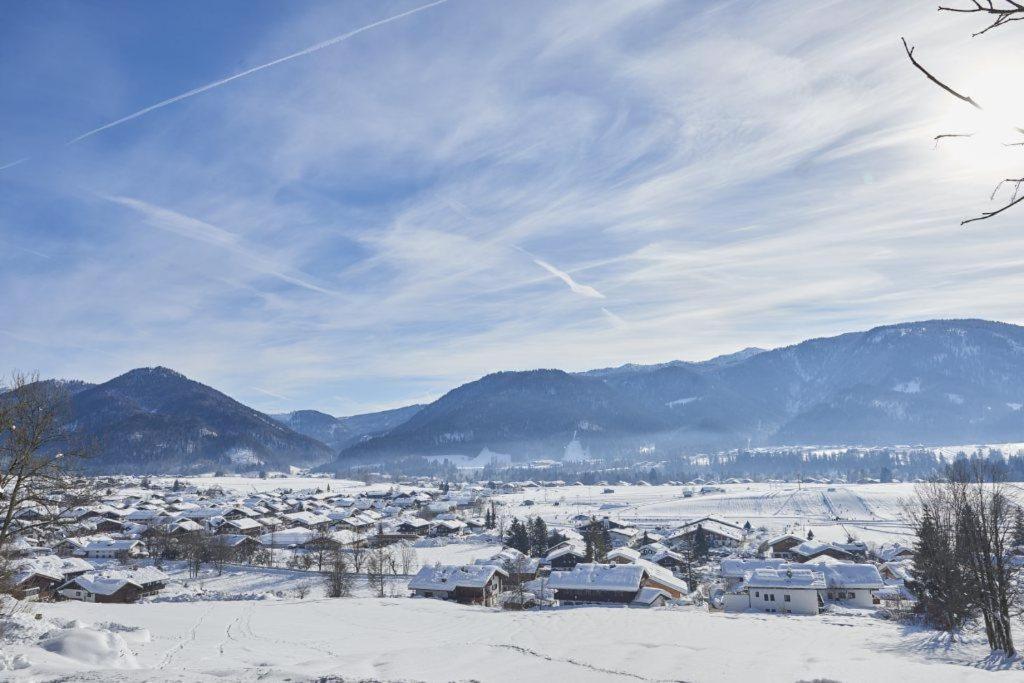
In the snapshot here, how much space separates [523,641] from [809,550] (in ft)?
155

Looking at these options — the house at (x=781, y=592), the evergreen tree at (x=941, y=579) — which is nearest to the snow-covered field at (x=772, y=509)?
the house at (x=781, y=592)

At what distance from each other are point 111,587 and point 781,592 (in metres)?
46.4

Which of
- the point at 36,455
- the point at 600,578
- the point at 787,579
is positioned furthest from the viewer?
the point at 600,578

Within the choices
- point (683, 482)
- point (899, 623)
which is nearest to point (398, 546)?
point (899, 623)

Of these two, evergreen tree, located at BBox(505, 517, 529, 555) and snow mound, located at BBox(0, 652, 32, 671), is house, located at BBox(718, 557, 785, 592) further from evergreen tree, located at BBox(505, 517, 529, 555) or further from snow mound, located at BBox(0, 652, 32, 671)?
snow mound, located at BBox(0, 652, 32, 671)

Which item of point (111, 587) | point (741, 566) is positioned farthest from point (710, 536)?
point (111, 587)

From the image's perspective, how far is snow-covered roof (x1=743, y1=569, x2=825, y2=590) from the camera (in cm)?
3681

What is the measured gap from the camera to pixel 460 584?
41.2 meters

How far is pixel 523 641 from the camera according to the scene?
775 inches

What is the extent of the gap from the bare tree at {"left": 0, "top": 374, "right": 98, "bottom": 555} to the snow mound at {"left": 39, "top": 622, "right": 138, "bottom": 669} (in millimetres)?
2499

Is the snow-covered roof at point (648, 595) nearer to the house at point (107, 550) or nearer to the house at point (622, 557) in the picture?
the house at point (622, 557)

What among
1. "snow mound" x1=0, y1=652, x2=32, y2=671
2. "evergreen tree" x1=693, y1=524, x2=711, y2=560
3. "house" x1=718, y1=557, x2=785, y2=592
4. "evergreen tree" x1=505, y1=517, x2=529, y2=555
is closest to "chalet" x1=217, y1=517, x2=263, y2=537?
"evergreen tree" x1=505, y1=517, x2=529, y2=555

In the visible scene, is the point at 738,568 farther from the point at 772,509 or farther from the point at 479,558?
the point at 772,509

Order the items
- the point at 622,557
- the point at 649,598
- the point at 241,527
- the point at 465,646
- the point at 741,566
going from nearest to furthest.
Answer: the point at 465,646 < the point at 649,598 < the point at 741,566 < the point at 622,557 < the point at 241,527
